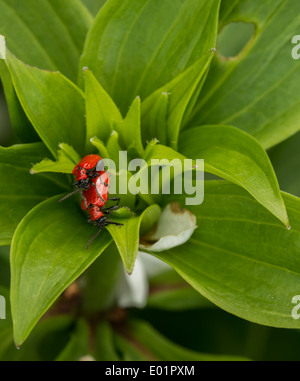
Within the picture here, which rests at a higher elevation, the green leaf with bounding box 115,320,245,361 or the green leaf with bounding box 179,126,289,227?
the green leaf with bounding box 179,126,289,227

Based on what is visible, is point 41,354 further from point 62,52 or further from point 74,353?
point 62,52

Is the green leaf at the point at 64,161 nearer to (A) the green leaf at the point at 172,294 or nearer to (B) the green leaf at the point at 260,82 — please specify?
(B) the green leaf at the point at 260,82

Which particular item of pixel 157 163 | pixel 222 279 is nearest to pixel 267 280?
pixel 222 279

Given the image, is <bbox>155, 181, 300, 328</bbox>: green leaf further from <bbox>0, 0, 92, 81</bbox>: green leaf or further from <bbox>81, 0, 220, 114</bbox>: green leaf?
<bbox>0, 0, 92, 81</bbox>: green leaf

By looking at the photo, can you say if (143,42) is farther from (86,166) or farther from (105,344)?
(105,344)

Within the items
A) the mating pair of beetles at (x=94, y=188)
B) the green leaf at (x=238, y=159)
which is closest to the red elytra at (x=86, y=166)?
the mating pair of beetles at (x=94, y=188)

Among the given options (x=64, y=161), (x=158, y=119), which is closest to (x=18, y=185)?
(x=64, y=161)

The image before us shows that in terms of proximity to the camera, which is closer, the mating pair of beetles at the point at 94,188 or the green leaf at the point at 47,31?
the mating pair of beetles at the point at 94,188

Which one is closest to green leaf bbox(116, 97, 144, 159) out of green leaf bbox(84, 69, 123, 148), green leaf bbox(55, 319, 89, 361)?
green leaf bbox(84, 69, 123, 148)
